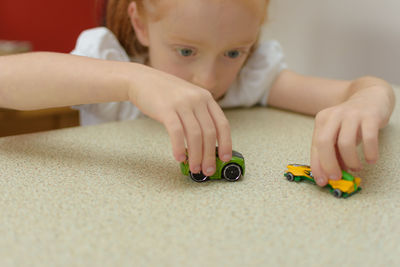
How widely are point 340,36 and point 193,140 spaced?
1.24 metres

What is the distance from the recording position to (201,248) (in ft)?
1.14

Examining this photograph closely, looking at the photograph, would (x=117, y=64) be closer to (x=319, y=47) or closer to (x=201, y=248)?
(x=201, y=248)

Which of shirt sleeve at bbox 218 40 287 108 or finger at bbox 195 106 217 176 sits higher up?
finger at bbox 195 106 217 176

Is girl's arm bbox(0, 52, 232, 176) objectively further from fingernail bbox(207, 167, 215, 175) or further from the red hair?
the red hair

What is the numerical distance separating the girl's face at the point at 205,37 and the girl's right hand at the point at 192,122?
24 cm

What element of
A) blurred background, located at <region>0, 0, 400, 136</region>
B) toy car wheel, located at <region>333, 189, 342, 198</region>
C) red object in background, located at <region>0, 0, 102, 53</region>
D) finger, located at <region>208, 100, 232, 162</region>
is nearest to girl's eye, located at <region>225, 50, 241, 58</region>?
finger, located at <region>208, 100, 232, 162</region>

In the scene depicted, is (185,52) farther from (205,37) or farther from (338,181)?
(338,181)

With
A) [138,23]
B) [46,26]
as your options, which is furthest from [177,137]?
[46,26]

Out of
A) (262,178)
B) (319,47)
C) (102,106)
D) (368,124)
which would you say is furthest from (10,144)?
(319,47)

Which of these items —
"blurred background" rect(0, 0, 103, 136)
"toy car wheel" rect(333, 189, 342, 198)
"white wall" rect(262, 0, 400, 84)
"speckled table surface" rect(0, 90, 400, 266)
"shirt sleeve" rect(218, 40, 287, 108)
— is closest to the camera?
"speckled table surface" rect(0, 90, 400, 266)

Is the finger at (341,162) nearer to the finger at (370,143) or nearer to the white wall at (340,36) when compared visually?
the finger at (370,143)

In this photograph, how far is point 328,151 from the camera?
0.47 m

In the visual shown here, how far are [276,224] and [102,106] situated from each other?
2.17 ft

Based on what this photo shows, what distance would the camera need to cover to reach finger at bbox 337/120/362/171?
465 millimetres
